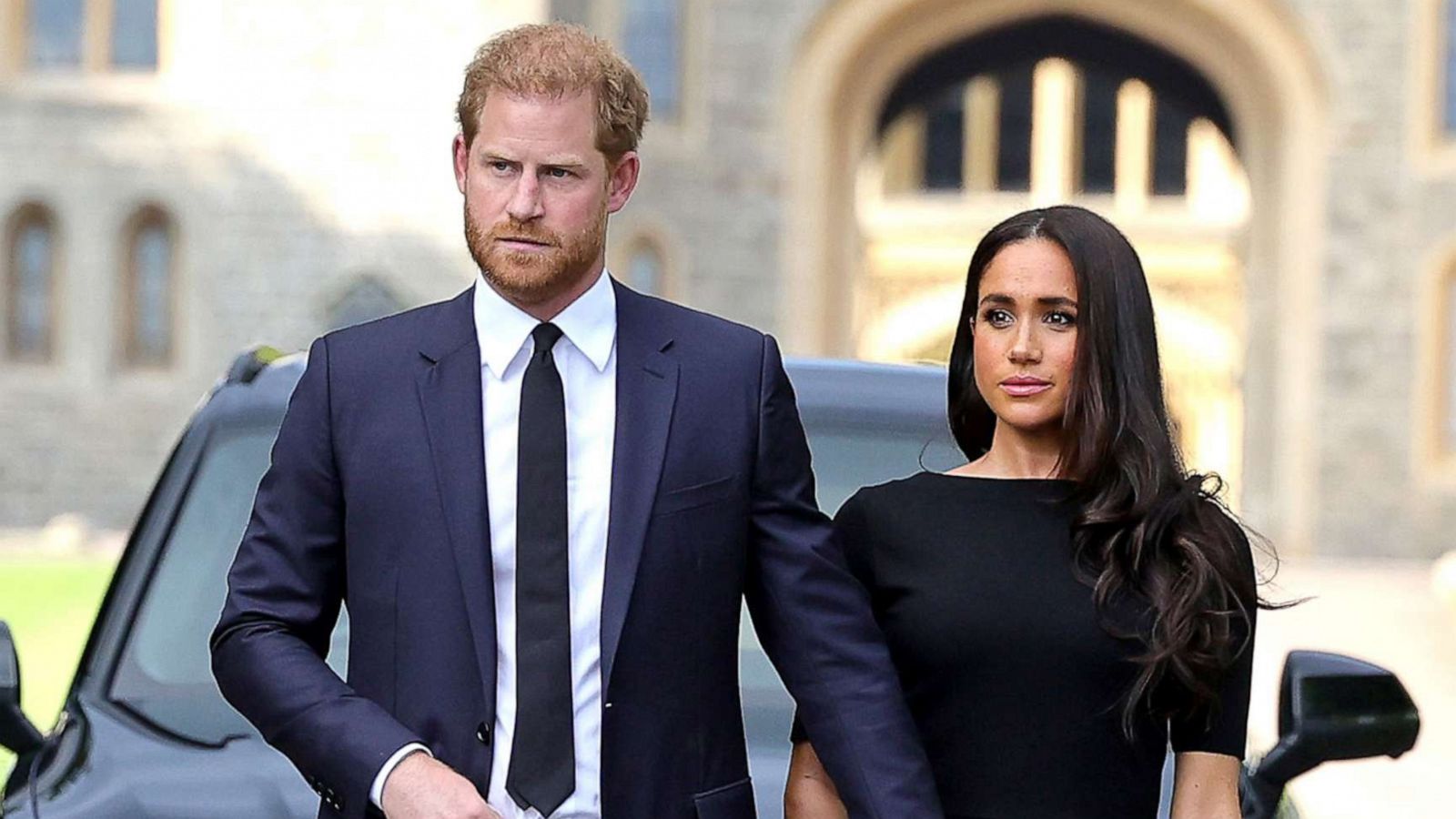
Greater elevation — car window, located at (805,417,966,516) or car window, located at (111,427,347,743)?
car window, located at (805,417,966,516)

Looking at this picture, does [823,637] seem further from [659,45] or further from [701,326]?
[659,45]

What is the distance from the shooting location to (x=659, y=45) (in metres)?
23.5

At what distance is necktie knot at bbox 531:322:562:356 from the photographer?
2.61 metres

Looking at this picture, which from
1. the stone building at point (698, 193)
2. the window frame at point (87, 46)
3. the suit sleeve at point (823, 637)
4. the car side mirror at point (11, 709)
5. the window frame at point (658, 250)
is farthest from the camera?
the window frame at point (658, 250)

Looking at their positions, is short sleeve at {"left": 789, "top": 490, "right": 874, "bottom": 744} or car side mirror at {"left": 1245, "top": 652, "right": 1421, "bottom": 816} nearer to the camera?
short sleeve at {"left": 789, "top": 490, "right": 874, "bottom": 744}

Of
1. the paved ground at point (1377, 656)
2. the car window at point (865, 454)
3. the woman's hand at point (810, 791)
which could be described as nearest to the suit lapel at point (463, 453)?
the woman's hand at point (810, 791)

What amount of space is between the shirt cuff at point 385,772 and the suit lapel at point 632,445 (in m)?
Result: 0.22

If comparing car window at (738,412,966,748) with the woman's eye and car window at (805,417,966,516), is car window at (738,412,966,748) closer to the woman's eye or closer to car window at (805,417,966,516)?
car window at (805,417,966,516)

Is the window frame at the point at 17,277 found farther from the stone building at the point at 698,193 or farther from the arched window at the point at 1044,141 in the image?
the arched window at the point at 1044,141

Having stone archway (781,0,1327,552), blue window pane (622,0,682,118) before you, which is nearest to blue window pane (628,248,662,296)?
stone archway (781,0,1327,552)

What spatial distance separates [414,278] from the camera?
854 inches

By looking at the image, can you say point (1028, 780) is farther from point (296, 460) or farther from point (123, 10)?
point (123, 10)

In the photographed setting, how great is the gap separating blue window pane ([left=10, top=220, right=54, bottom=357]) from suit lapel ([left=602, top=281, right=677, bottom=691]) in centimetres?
2106

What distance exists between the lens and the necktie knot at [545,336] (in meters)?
2.61
